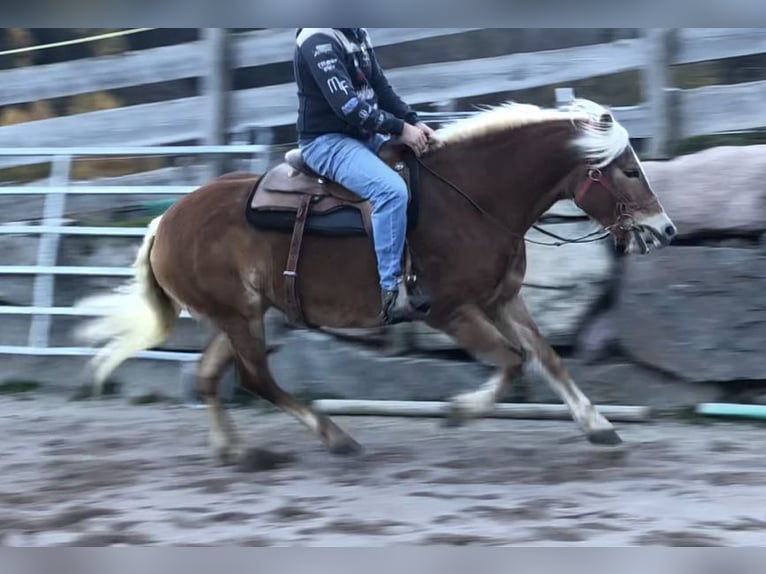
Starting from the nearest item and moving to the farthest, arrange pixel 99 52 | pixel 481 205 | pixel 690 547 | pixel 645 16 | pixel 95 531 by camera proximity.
Answer: pixel 690 547
pixel 95 531
pixel 481 205
pixel 645 16
pixel 99 52

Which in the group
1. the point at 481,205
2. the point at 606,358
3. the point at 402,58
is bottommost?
the point at 606,358

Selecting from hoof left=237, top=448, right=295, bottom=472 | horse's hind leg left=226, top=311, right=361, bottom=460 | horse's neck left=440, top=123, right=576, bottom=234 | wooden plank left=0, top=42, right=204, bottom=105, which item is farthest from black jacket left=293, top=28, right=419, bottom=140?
wooden plank left=0, top=42, right=204, bottom=105

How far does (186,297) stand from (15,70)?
12.7ft

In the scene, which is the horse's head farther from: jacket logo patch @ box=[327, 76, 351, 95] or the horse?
jacket logo patch @ box=[327, 76, 351, 95]

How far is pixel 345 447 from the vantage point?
5.80 metres

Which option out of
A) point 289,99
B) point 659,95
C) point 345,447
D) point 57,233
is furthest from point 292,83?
point 345,447

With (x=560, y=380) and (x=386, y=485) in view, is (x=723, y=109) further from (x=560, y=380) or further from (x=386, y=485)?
(x=386, y=485)

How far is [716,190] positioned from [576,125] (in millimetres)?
1545

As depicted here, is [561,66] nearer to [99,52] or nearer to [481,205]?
[481,205]

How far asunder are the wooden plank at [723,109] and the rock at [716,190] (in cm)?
61

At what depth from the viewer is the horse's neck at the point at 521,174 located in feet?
18.2

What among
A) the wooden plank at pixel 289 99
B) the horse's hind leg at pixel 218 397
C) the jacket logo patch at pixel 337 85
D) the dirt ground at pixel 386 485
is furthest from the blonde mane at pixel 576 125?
the wooden plank at pixel 289 99

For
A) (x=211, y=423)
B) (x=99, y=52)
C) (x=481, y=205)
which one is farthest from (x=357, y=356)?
(x=99, y=52)

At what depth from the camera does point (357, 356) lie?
6949 millimetres
